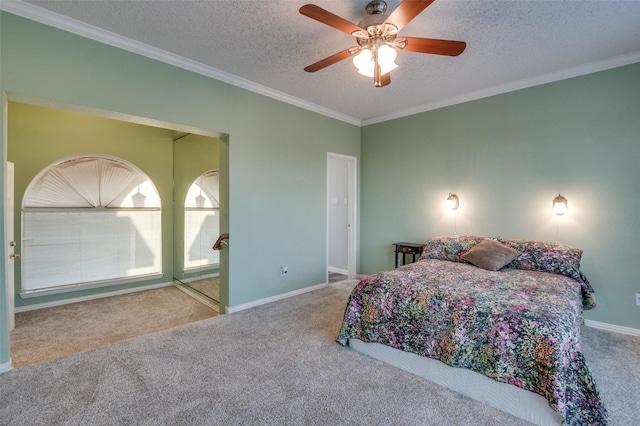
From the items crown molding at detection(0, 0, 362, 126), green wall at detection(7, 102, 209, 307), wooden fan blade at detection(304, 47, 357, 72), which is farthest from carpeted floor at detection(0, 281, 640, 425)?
crown molding at detection(0, 0, 362, 126)

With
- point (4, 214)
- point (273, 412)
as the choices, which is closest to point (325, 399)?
point (273, 412)

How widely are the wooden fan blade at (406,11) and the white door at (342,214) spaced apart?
3188 millimetres

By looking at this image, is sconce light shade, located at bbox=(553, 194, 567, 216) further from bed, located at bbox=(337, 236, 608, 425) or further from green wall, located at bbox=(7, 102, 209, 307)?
green wall, located at bbox=(7, 102, 209, 307)

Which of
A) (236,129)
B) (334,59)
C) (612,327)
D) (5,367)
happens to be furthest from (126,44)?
(612,327)

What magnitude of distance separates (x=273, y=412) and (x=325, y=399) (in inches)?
14.0

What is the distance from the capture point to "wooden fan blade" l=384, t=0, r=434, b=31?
1.74m

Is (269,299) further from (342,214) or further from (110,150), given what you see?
(110,150)

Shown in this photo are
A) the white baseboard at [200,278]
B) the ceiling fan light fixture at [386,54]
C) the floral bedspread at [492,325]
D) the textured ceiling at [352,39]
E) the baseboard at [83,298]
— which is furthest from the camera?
the white baseboard at [200,278]

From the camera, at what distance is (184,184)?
4762mm

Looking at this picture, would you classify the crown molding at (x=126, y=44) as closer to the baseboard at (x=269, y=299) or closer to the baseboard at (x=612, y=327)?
the baseboard at (x=269, y=299)

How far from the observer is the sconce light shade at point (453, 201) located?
13.8 ft

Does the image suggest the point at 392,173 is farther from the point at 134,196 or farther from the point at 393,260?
the point at 134,196

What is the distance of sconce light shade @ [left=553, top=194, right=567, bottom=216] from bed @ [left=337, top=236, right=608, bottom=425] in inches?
17.2

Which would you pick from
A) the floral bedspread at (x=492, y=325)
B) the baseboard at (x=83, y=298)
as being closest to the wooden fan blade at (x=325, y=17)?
the floral bedspread at (x=492, y=325)
